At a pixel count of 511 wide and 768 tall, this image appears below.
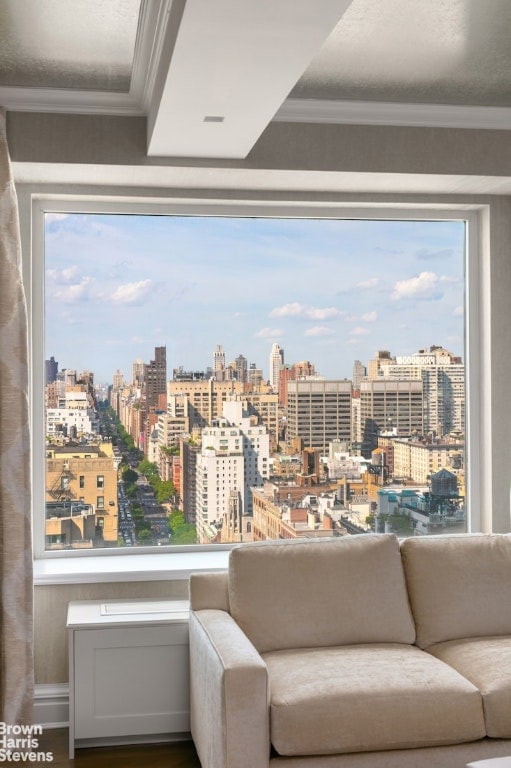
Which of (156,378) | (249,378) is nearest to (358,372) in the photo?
(249,378)

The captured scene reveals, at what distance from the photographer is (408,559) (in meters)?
3.61

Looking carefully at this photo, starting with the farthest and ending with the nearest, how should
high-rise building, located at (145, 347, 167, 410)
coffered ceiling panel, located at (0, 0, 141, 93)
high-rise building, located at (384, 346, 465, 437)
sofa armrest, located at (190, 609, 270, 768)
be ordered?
high-rise building, located at (384, 346, 465, 437)
high-rise building, located at (145, 347, 167, 410)
coffered ceiling panel, located at (0, 0, 141, 93)
sofa armrest, located at (190, 609, 270, 768)

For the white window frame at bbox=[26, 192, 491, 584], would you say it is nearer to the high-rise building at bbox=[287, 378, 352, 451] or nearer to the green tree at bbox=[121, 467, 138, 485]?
the green tree at bbox=[121, 467, 138, 485]

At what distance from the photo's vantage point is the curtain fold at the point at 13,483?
11.2 feet

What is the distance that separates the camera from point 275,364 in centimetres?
424

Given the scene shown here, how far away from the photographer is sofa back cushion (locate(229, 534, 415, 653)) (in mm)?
3352

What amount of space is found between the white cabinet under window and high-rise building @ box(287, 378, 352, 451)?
1149 millimetres

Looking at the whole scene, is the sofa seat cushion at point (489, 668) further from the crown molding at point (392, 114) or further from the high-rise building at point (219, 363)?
the crown molding at point (392, 114)

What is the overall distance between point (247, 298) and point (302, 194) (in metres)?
0.58

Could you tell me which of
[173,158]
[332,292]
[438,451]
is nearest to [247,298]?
[332,292]

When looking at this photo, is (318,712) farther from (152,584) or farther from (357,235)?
(357,235)

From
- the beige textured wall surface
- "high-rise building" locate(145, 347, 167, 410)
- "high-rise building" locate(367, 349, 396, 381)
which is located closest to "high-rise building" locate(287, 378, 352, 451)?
"high-rise building" locate(367, 349, 396, 381)

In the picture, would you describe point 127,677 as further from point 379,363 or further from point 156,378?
point 379,363

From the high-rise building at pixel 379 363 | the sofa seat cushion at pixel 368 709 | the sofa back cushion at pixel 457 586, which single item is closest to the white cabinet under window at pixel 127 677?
the sofa seat cushion at pixel 368 709
